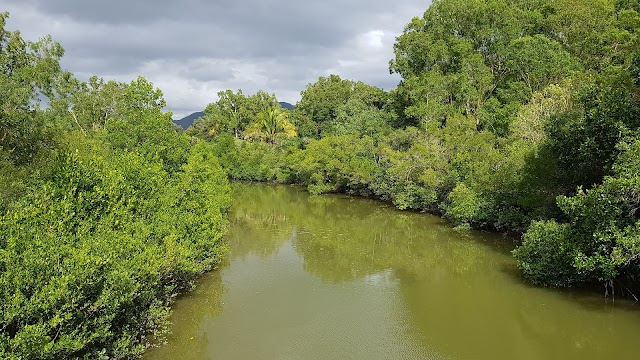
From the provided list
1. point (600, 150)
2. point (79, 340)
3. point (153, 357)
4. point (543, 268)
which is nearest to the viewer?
point (79, 340)

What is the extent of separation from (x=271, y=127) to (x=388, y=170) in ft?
109

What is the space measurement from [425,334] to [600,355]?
437cm

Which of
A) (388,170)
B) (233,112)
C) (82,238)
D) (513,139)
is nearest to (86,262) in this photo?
(82,238)

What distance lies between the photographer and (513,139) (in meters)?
24.5

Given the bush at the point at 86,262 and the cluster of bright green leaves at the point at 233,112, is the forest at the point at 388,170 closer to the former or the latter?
the bush at the point at 86,262

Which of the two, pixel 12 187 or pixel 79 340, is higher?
pixel 12 187

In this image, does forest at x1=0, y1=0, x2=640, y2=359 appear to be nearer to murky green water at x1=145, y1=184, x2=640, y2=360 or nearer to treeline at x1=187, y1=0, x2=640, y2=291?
treeline at x1=187, y1=0, x2=640, y2=291

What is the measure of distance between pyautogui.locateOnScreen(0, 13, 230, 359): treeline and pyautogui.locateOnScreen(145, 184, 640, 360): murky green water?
1715 millimetres

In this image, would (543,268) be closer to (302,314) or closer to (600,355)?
(600,355)

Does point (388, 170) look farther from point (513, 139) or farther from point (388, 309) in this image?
point (388, 309)

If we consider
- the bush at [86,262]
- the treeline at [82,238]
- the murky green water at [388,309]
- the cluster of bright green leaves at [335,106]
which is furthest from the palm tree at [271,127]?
the bush at [86,262]

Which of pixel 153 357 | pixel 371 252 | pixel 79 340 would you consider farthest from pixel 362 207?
pixel 79 340

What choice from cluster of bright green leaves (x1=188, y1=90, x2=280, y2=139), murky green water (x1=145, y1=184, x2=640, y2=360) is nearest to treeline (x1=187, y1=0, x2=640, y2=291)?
murky green water (x1=145, y1=184, x2=640, y2=360)

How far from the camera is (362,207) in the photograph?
35.1 m
